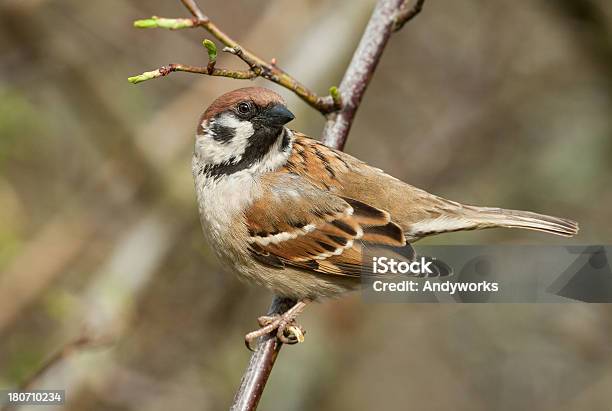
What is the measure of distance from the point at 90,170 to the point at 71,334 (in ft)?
7.73

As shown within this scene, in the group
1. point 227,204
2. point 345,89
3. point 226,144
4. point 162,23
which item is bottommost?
point 162,23

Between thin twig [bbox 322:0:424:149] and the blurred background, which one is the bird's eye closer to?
thin twig [bbox 322:0:424:149]

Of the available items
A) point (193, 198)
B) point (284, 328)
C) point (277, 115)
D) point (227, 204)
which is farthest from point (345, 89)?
point (193, 198)

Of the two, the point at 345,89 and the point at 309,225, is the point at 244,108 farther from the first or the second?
the point at 309,225

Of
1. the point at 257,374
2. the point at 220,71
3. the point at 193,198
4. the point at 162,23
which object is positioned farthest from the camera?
the point at 193,198

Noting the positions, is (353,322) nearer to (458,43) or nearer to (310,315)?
(310,315)

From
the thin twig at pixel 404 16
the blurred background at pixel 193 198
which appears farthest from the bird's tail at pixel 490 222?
the blurred background at pixel 193 198

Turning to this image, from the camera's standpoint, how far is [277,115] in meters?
3.62

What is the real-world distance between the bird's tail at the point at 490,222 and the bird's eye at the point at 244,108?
970 millimetres

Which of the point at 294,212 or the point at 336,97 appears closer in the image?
the point at 336,97

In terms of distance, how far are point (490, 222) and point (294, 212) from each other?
3.03 ft

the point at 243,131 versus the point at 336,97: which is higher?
the point at 336,97

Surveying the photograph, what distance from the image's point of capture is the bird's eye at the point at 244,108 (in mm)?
3686

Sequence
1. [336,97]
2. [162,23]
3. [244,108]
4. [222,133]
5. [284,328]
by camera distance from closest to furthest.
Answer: [162,23], [284,328], [336,97], [244,108], [222,133]
